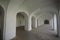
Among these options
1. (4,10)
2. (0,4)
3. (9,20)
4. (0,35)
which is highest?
(0,4)

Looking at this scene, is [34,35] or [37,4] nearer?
[34,35]

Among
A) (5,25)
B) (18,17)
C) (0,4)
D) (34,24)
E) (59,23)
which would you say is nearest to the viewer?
(0,4)

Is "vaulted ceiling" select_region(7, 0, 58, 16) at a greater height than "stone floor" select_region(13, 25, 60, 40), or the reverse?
"vaulted ceiling" select_region(7, 0, 58, 16)

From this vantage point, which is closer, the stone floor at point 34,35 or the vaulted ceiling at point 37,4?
the stone floor at point 34,35

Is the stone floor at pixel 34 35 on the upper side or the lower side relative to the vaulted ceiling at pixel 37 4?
lower

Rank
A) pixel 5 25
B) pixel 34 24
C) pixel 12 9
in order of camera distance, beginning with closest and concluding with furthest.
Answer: pixel 5 25
pixel 12 9
pixel 34 24

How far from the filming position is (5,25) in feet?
22.4

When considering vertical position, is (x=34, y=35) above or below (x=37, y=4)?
below

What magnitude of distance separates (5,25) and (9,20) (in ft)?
1.86

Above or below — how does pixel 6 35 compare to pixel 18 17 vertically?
below

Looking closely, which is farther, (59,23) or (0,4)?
(59,23)

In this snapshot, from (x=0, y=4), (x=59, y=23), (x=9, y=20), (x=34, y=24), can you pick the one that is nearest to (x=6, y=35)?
(x=9, y=20)

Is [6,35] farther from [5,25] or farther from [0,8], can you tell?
[0,8]

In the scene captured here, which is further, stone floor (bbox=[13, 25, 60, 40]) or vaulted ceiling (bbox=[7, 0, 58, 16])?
vaulted ceiling (bbox=[7, 0, 58, 16])
